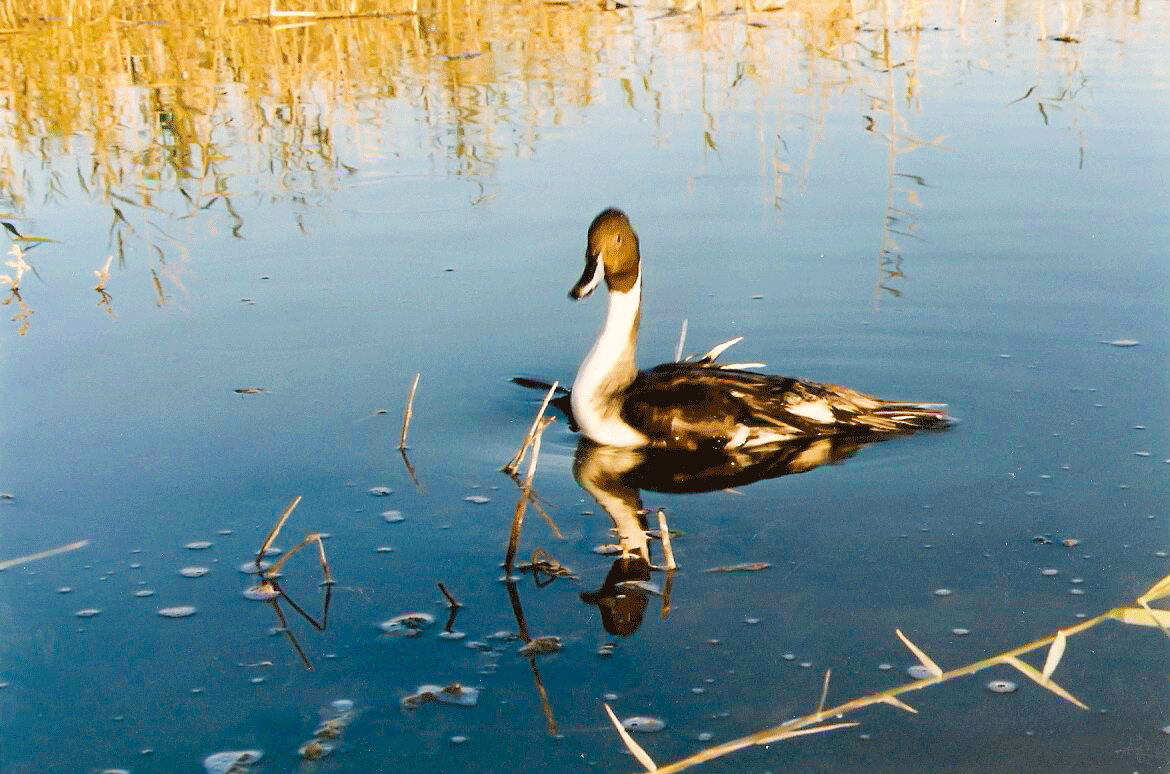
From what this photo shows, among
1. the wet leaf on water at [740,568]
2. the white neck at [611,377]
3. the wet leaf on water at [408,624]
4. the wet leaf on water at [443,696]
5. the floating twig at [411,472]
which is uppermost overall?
the white neck at [611,377]

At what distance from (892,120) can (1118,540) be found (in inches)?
240

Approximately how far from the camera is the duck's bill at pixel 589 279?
6.21 metres

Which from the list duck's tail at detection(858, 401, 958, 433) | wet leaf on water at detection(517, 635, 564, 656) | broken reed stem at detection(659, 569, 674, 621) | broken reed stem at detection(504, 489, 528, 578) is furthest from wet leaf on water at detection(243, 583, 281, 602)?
duck's tail at detection(858, 401, 958, 433)

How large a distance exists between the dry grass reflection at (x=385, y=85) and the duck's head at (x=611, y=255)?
1792 millimetres

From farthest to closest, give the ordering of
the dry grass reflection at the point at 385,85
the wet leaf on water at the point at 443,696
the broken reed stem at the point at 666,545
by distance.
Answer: the dry grass reflection at the point at 385,85 < the broken reed stem at the point at 666,545 < the wet leaf on water at the point at 443,696

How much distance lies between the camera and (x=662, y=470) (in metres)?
5.72

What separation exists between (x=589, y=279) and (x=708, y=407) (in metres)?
0.81

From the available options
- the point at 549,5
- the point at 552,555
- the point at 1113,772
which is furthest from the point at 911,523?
A: the point at 549,5

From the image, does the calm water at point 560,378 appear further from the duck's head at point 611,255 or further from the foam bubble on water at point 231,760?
the duck's head at point 611,255

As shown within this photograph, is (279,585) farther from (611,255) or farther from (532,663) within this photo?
(611,255)

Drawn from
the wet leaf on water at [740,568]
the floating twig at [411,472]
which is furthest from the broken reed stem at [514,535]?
the floating twig at [411,472]

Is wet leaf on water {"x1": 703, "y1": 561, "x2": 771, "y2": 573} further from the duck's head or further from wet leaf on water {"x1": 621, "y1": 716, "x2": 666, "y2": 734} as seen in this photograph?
the duck's head

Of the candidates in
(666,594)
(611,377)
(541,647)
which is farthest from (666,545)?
(611,377)

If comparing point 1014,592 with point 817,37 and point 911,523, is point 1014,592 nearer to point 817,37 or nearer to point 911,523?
point 911,523
